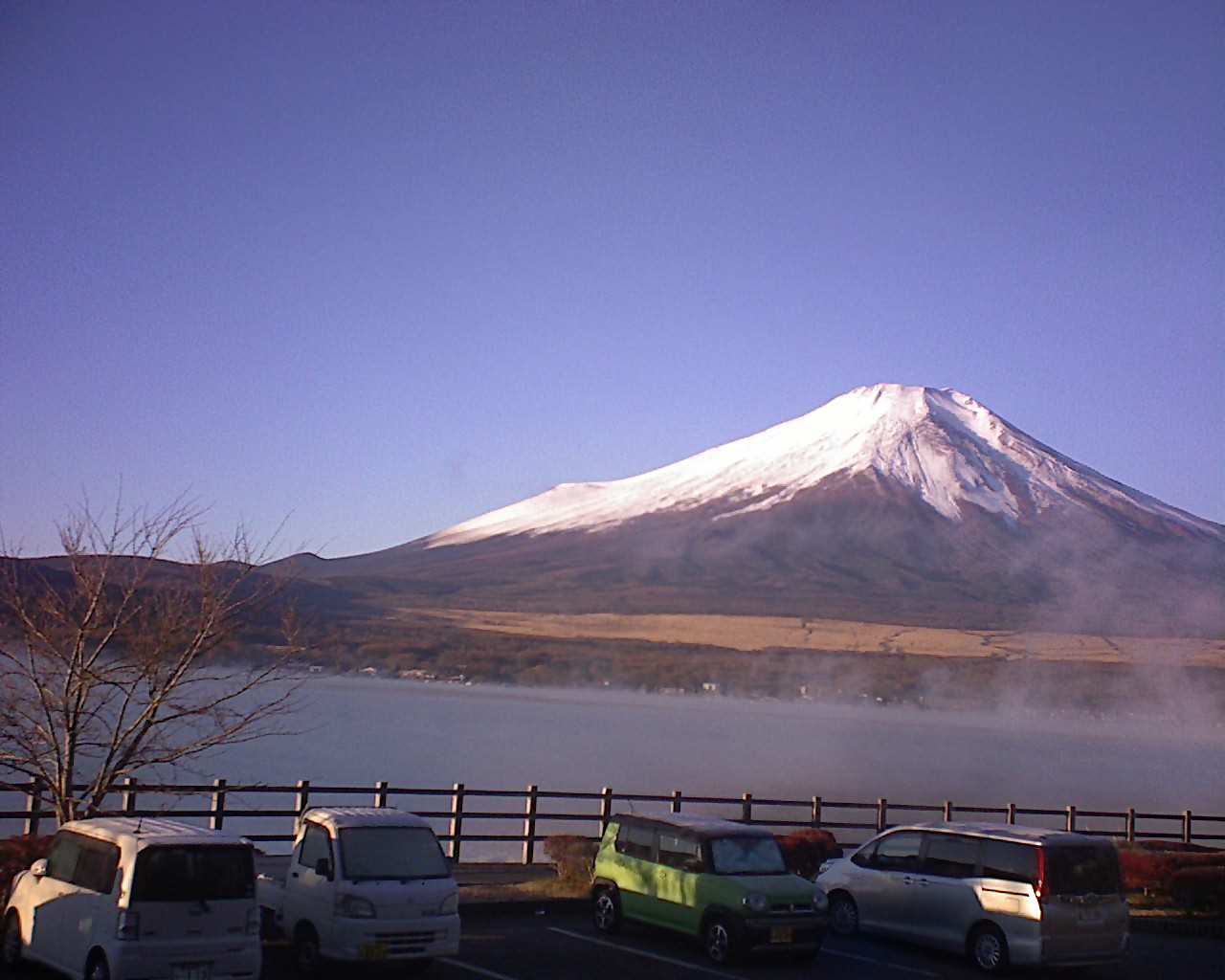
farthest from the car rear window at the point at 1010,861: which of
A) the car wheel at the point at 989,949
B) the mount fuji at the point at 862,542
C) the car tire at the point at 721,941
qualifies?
the mount fuji at the point at 862,542

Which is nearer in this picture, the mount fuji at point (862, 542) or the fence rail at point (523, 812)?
the fence rail at point (523, 812)

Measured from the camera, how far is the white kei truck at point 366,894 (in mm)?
11719

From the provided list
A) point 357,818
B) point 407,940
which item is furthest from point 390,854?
point 407,940

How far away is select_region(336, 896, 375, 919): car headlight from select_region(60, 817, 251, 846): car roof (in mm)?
1257

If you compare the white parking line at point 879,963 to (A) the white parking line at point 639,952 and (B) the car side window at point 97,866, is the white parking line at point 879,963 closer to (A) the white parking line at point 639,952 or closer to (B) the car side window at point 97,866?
(A) the white parking line at point 639,952

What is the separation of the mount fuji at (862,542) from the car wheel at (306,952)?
108705 millimetres

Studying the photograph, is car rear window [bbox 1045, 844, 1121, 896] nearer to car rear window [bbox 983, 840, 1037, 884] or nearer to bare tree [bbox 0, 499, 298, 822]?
car rear window [bbox 983, 840, 1037, 884]

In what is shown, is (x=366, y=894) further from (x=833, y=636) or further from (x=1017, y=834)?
(x=833, y=636)

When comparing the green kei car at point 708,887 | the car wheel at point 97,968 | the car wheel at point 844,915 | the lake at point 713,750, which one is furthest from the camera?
the lake at point 713,750

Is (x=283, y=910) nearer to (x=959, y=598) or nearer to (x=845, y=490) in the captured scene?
(x=959, y=598)

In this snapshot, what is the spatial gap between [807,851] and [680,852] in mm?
6610

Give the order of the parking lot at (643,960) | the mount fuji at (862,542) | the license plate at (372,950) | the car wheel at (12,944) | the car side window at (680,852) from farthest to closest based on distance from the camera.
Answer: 1. the mount fuji at (862,542)
2. the car side window at (680,852)
3. the parking lot at (643,960)
4. the license plate at (372,950)
5. the car wheel at (12,944)

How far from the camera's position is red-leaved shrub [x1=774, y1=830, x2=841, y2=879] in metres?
20.0

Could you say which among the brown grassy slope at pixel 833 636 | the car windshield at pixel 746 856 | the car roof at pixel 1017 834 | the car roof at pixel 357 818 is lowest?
the car windshield at pixel 746 856
